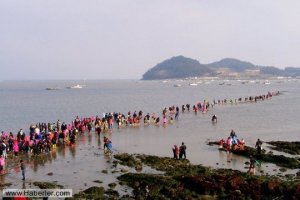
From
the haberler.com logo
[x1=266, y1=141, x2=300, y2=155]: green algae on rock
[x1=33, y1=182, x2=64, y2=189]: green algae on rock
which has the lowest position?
[x1=266, y1=141, x2=300, y2=155]: green algae on rock

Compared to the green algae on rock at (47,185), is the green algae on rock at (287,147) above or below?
below

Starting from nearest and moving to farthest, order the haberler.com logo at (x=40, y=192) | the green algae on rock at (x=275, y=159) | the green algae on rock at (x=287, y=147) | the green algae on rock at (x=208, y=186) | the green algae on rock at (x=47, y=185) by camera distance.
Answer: the haberler.com logo at (x=40, y=192)
the green algae on rock at (x=208, y=186)
the green algae on rock at (x=47, y=185)
the green algae on rock at (x=275, y=159)
the green algae on rock at (x=287, y=147)

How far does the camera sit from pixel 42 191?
23219mm

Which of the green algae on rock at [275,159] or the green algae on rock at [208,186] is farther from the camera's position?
the green algae on rock at [275,159]

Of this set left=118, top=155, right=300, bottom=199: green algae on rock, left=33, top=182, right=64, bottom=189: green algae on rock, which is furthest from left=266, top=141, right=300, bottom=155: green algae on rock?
left=33, top=182, right=64, bottom=189: green algae on rock

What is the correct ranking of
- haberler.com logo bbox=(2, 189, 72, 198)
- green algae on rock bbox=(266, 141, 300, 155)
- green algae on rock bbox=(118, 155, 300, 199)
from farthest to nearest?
green algae on rock bbox=(266, 141, 300, 155) → green algae on rock bbox=(118, 155, 300, 199) → haberler.com logo bbox=(2, 189, 72, 198)

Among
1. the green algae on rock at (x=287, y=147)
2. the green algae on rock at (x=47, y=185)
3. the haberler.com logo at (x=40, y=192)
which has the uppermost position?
the haberler.com logo at (x=40, y=192)

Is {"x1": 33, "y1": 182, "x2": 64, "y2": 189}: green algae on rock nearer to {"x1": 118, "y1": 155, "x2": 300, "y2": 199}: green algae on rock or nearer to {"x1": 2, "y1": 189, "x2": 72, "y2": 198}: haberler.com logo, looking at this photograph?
{"x1": 2, "y1": 189, "x2": 72, "y2": 198}: haberler.com logo

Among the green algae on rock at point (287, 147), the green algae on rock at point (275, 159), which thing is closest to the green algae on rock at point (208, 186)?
the green algae on rock at point (275, 159)

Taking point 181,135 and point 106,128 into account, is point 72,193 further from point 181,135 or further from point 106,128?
point 106,128

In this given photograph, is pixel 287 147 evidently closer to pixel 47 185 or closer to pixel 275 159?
pixel 275 159

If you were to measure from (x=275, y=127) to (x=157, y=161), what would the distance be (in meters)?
27.3

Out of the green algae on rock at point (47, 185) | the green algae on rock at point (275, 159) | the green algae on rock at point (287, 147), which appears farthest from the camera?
the green algae on rock at point (287, 147)

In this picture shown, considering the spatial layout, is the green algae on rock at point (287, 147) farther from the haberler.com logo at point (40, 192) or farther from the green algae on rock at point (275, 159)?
the haberler.com logo at point (40, 192)
